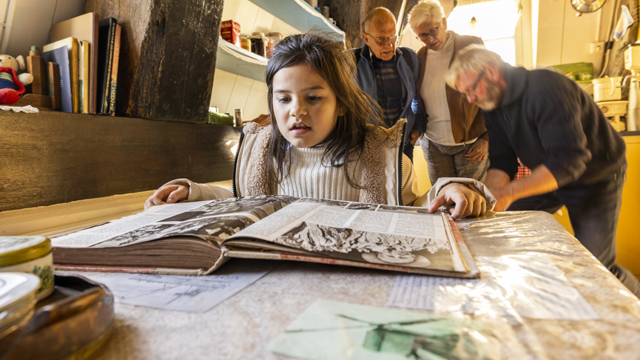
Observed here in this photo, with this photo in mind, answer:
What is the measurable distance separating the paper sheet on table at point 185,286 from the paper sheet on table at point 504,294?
17 cm

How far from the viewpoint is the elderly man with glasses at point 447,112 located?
Result: 182 centimetres

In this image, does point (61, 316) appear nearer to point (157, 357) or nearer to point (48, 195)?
point (157, 357)

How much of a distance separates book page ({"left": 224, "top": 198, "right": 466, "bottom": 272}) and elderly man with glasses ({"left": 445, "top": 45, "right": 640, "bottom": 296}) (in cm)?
66

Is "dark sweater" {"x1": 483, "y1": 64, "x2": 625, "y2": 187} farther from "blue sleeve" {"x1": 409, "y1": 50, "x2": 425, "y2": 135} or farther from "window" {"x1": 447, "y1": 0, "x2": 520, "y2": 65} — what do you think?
"window" {"x1": 447, "y1": 0, "x2": 520, "y2": 65}

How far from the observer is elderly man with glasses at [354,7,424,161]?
5.94 feet

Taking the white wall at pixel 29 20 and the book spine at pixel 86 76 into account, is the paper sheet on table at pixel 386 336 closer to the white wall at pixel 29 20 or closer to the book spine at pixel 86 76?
the book spine at pixel 86 76

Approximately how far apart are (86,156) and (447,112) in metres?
1.67

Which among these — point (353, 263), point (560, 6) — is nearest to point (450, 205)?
point (353, 263)

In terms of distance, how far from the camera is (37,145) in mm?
890

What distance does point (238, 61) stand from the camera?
5.74 feet

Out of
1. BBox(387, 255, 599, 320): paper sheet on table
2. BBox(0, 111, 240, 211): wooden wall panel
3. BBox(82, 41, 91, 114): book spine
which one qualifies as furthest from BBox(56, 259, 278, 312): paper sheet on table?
BBox(82, 41, 91, 114): book spine

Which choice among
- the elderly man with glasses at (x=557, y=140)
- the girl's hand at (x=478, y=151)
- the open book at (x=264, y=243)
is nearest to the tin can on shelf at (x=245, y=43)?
the elderly man with glasses at (x=557, y=140)

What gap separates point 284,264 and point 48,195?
2.73ft

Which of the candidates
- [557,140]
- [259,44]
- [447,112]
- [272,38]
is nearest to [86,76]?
[259,44]
